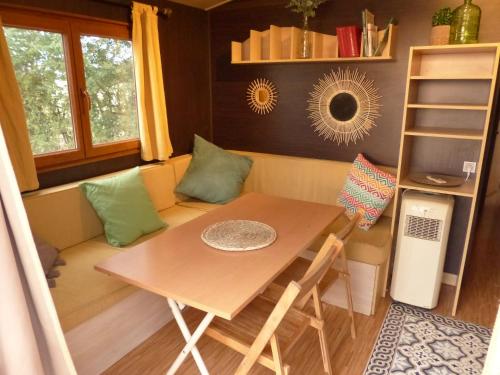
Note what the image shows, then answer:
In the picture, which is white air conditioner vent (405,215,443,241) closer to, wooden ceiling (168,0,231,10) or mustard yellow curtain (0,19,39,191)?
mustard yellow curtain (0,19,39,191)

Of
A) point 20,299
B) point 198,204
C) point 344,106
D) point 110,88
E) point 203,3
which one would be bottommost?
point 198,204

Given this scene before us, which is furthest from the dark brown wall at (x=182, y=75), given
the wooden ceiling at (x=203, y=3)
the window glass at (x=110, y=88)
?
the window glass at (x=110, y=88)

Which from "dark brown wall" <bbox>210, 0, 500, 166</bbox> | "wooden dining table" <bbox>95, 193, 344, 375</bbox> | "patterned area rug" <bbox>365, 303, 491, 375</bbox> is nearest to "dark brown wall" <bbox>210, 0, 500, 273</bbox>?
"dark brown wall" <bbox>210, 0, 500, 166</bbox>

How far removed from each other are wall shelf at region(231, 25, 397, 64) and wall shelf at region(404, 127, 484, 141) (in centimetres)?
62

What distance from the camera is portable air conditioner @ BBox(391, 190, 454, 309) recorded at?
94.0 inches

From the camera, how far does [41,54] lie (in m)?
2.31

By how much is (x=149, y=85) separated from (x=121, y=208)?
1.07 m

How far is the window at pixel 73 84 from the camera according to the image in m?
2.25

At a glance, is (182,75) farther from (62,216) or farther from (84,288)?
(84,288)

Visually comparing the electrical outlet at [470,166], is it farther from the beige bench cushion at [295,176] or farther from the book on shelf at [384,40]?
the book on shelf at [384,40]

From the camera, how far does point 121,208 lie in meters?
2.42

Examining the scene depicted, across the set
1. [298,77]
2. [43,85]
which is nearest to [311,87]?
[298,77]

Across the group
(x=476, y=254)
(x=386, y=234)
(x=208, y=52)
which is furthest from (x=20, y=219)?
(x=476, y=254)

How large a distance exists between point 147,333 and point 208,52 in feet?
8.44
